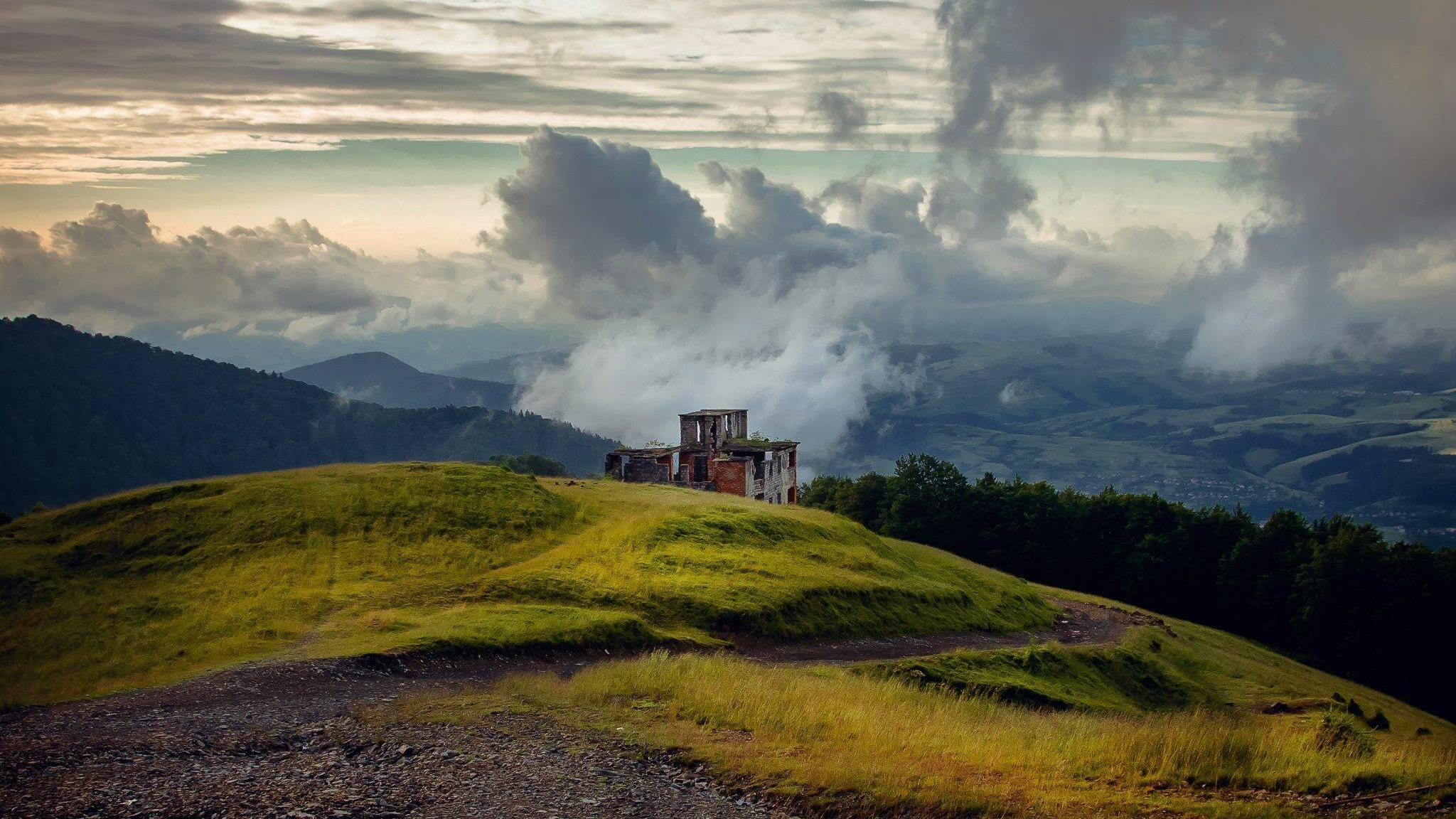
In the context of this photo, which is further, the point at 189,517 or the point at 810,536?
the point at 810,536

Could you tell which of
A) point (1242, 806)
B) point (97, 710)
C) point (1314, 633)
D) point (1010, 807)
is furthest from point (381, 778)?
point (1314, 633)

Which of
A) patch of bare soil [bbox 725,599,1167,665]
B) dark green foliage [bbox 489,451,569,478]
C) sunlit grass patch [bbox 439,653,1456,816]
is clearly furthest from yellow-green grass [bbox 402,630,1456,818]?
dark green foliage [bbox 489,451,569,478]

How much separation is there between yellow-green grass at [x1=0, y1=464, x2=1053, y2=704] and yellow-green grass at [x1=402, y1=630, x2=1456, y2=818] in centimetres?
670

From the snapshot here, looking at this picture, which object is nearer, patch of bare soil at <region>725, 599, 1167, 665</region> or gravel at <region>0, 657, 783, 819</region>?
gravel at <region>0, 657, 783, 819</region>

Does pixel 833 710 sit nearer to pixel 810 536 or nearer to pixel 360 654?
pixel 360 654

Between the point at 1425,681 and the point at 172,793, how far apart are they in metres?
72.5

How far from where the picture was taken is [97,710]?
17.4 metres

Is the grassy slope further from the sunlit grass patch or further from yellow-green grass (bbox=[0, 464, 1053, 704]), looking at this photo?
yellow-green grass (bbox=[0, 464, 1053, 704])

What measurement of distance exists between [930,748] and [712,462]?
4368 cm

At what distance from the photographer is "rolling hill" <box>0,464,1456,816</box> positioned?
14.5 metres

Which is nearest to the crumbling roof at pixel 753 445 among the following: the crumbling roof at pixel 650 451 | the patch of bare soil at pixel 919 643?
the crumbling roof at pixel 650 451

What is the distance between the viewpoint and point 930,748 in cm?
1581

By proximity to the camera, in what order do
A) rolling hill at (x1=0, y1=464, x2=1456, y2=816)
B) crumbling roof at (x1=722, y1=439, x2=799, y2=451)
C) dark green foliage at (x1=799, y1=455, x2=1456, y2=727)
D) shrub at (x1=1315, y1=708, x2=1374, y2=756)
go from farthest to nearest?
dark green foliage at (x1=799, y1=455, x2=1456, y2=727)
crumbling roof at (x1=722, y1=439, x2=799, y2=451)
shrub at (x1=1315, y1=708, x2=1374, y2=756)
rolling hill at (x1=0, y1=464, x2=1456, y2=816)

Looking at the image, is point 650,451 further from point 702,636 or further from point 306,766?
point 306,766
